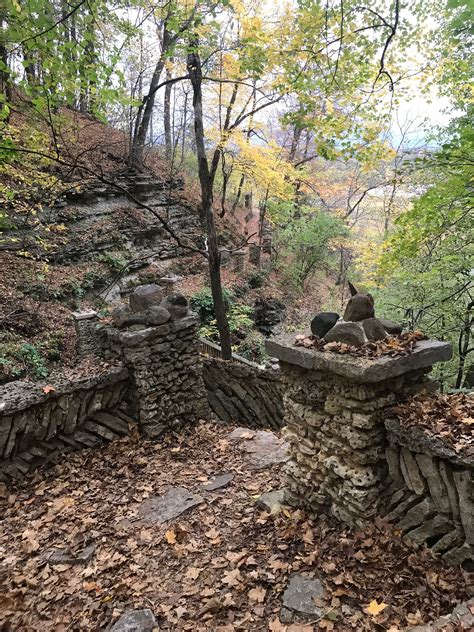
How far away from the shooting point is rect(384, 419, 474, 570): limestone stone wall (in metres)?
2.30

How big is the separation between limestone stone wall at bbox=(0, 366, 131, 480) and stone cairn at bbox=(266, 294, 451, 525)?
2667 mm

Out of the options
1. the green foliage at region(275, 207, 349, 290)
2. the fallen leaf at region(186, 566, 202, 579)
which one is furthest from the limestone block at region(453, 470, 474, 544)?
the green foliage at region(275, 207, 349, 290)

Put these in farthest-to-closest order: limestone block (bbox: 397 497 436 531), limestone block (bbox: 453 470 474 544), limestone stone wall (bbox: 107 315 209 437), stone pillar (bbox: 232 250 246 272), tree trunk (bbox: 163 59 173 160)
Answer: tree trunk (bbox: 163 59 173 160)
stone pillar (bbox: 232 250 246 272)
limestone stone wall (bbox: 107 315 209 437)
limestone block (bbox: 397 497 436 531)
limestone block (bbox: 453 470 474 544)

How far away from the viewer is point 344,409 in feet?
9.70

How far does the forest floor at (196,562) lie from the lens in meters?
2.44

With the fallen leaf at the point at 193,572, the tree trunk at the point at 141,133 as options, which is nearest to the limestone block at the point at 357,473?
the fallen leaf at the point at 193,572

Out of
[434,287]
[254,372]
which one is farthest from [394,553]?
[434,287]

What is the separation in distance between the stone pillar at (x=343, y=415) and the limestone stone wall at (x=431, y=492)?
5.3 inches

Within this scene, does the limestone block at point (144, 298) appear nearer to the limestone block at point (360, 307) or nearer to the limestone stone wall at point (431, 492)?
the limestone block at point (360, 307)

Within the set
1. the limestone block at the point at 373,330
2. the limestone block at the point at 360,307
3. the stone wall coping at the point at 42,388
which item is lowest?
the stone wall coping at the point at 42,388

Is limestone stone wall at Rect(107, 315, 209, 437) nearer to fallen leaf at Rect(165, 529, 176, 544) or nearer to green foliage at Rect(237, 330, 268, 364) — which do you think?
fallen leaf at Rect(165, 529, 176, 544)

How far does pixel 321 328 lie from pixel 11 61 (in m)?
15.9

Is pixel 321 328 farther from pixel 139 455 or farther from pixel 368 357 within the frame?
pixel 139 455

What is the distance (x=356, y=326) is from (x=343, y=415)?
28.6 inches
